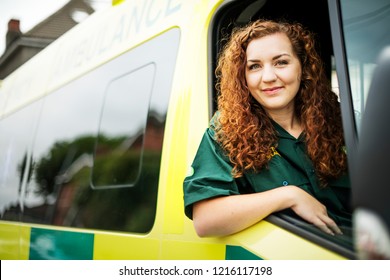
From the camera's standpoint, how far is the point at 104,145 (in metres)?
2.48

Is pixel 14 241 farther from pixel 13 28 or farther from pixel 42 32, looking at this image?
pixel 42 32

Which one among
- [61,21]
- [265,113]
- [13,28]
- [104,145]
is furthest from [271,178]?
[61,21]

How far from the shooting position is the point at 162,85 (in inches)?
83.7

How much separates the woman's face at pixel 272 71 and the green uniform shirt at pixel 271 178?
11cm

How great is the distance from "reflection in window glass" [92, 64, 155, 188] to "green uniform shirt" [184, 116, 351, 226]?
0.60m

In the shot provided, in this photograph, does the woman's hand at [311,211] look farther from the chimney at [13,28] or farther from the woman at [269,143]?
the chimney at [13,28]

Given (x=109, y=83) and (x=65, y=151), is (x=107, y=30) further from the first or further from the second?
(x=65, y=151)

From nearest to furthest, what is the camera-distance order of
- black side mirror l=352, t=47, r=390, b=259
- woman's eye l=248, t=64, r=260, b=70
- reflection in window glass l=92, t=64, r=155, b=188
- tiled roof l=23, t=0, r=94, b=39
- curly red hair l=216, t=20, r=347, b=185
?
black side mirror l=352, t=47, r=390, b=259, curly red hair l=216, t=20, r=347, b=185, woman's eye l=248, t=64, r=260, b=70, reflection in window glass l=92, t=64, r=155, b=188, tiled roof l=23, t=0, r=94, b=39

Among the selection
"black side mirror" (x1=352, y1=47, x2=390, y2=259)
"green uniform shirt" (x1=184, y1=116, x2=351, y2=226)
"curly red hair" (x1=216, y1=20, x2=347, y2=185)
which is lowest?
"black side mirror" (x1=352, y1=47, x2=390, y2=259)

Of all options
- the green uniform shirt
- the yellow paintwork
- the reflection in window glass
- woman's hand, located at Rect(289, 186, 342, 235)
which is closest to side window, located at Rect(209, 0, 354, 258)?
woman's hand, located at Rect(289, 186, 342, 235)

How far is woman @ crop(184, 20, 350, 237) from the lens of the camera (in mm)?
1530

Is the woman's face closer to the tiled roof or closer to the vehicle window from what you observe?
the vehicle window
